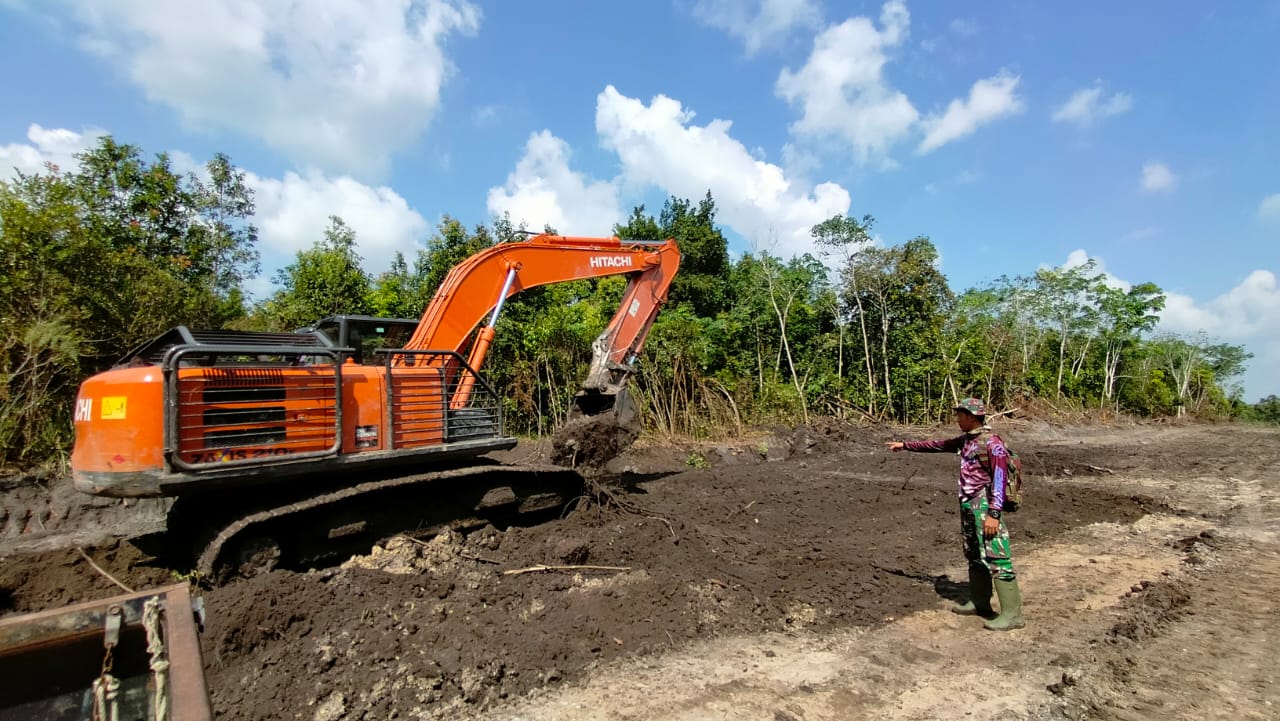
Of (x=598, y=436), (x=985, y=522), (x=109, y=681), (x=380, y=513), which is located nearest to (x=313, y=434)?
(x=380, y=513)

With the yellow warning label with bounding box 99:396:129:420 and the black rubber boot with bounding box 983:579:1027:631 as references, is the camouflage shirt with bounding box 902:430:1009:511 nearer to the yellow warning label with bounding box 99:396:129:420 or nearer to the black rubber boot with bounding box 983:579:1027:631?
the black rubber boot with bounding box 983:579:1027:631

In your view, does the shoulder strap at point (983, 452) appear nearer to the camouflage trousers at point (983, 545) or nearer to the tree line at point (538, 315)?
the camouflage trousers at point (983, 545)

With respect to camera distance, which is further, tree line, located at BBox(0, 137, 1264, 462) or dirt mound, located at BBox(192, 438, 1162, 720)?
tree line, located at BBox(0, 137, 1264, 462)

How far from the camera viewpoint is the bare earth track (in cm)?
346

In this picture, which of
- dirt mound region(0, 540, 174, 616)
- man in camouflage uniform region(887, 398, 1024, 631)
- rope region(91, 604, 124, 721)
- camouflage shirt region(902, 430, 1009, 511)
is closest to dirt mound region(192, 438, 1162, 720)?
man in camouflage uniform region(887, 398, 1024, 631)

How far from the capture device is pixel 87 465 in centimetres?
478

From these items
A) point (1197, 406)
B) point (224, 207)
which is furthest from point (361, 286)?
point (1197, 406)

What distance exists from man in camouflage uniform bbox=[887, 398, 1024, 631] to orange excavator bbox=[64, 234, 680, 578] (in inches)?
151

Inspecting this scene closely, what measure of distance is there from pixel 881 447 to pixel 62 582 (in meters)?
12.5

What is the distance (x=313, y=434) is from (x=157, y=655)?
156 inches

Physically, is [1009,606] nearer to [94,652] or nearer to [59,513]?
[94,652]

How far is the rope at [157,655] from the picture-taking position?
1500 mm

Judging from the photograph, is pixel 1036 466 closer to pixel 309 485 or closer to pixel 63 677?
pixel 309 485

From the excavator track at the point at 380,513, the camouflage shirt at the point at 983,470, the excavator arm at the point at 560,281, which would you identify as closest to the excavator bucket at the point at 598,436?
the excavator arm at the point at 560,281
